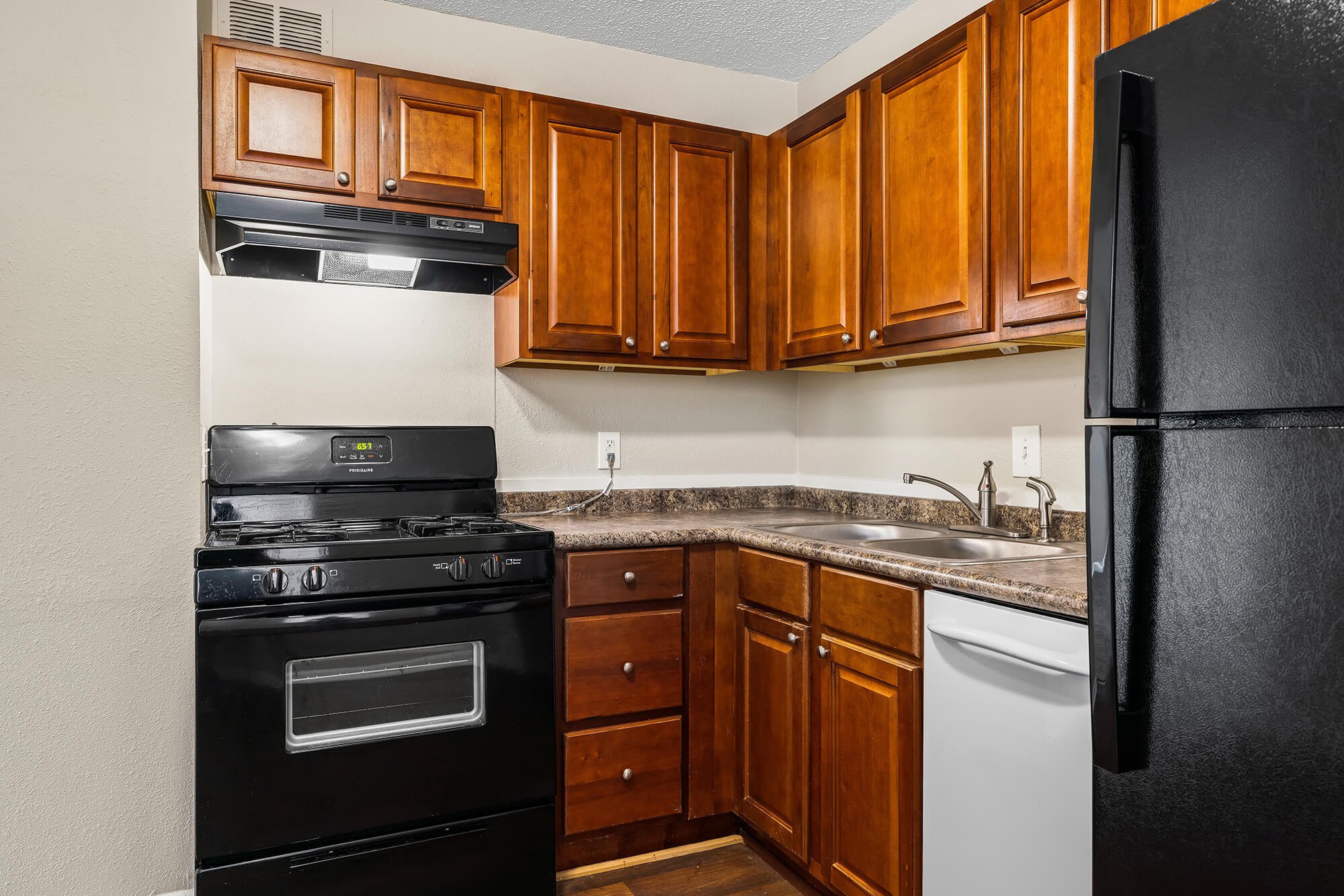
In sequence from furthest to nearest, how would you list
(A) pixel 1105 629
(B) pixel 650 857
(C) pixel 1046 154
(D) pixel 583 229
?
1. (D) pixel 583 229
2. (B) pixel 650 857
3. (C) pixel 1046 154
4. (A) pixel 1105 629

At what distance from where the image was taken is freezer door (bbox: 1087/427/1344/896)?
2.68ft

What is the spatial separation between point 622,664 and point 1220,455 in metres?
1.56

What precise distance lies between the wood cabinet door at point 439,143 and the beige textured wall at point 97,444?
45 centimetres

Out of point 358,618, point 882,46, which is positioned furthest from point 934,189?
point 358,618

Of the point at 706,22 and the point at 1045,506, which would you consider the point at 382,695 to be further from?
the point at 706,22

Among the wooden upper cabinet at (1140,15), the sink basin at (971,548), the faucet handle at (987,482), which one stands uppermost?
the wooden upper cabinet at (1140,15)

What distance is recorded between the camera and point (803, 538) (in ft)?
6.68

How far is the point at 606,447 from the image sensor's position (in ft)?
9.09

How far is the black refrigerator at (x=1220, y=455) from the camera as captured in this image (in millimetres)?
808

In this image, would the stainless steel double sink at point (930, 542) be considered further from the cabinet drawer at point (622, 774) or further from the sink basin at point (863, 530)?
the cabinet drawer at point (622, 774)

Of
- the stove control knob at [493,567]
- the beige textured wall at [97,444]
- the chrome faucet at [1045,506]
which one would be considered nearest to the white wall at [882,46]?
the chrome faucet at [1045,506]

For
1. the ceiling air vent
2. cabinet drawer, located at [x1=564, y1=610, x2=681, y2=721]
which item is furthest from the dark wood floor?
the ceiling air vent

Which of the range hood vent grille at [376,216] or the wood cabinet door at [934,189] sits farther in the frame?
the range hood vent grille at [376,216]

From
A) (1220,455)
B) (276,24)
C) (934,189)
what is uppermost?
(276,24)
